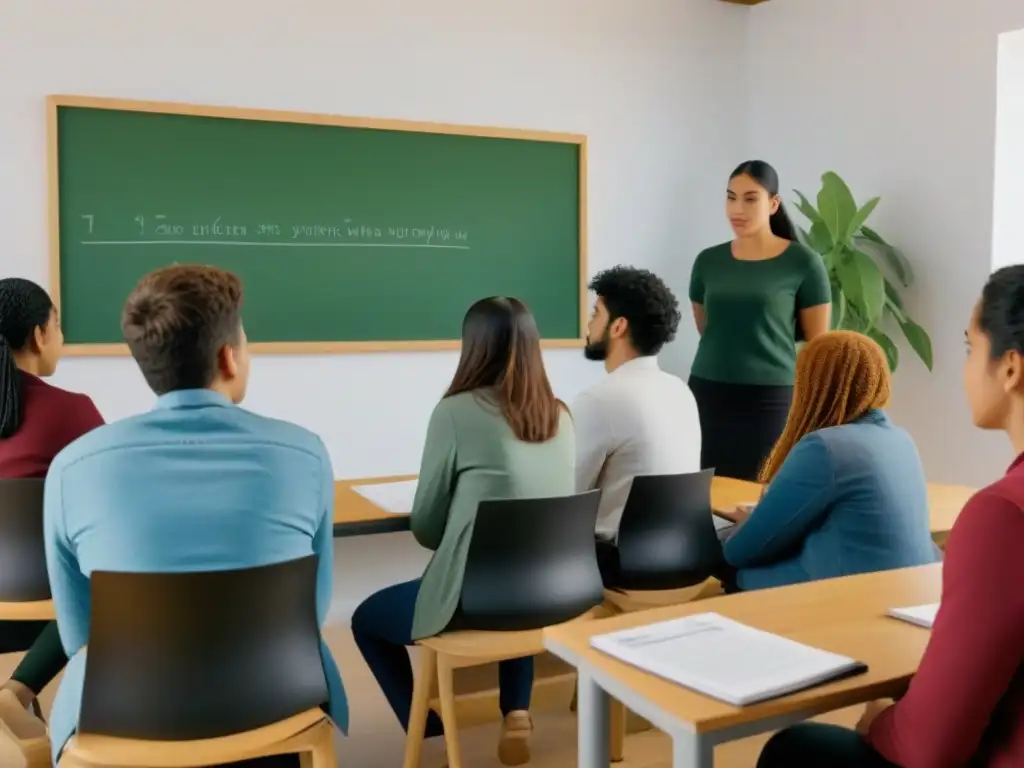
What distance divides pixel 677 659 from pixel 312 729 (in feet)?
2.10

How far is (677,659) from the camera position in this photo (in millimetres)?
1296

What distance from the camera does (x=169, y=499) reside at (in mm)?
1423

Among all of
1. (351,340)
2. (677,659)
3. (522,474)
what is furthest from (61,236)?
(677,659)

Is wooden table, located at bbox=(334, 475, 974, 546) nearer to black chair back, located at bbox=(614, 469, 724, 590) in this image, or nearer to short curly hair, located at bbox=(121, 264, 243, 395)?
black chair back, located at bbox=(614, 469, 724, 590)

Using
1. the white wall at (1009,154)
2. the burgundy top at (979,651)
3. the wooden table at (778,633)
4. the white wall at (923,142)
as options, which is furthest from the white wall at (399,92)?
the burgundy top at (979,651)

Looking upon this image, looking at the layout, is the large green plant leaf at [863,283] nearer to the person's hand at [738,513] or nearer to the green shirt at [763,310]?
the green shirt at [763,310]

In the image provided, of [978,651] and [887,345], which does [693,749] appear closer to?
[978,651]

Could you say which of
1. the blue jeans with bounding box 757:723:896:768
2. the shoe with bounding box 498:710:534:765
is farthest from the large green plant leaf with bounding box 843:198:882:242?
the blue jeans with bounding box 757:723:896:768

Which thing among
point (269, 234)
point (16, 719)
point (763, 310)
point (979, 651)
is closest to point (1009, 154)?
point (763, 310)

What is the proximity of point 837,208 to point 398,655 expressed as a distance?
8.78 feet

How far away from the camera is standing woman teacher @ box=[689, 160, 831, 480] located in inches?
138

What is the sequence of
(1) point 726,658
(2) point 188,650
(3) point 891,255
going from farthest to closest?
1. (3) point 891,255
2. (2) point 188,650
3. (1) point 726,658

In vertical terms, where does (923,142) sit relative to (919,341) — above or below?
above

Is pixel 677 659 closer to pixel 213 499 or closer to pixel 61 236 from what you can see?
pixel 213 499
